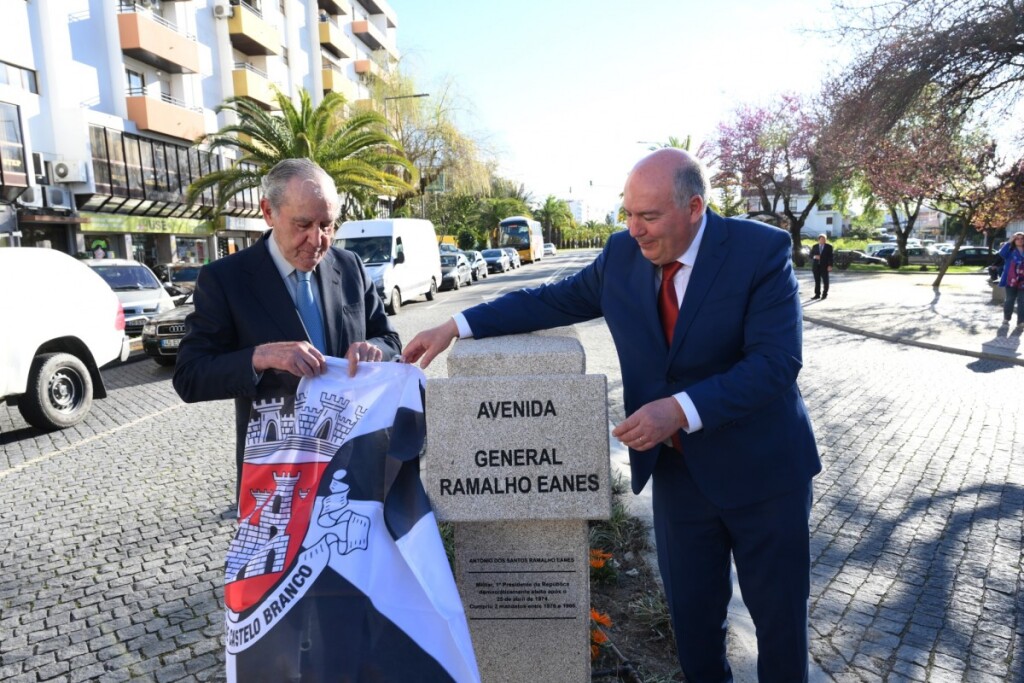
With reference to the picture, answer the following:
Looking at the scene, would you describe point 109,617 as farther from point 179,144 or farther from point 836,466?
point 179,144

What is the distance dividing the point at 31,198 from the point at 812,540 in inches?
958

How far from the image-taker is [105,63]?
2638 cm

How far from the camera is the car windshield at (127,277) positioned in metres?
14.2

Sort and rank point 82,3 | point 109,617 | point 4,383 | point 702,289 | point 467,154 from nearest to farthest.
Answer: point 702,289, point 109,617, point 4,383, point 82,3, point 467,154

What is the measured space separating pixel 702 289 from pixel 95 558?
411cm

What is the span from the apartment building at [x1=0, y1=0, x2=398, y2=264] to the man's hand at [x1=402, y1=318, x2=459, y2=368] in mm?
18335

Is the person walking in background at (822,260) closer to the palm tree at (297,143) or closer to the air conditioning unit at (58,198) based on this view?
the palm tree at (297,143)

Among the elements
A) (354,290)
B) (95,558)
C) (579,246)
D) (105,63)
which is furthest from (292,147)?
(579,246)

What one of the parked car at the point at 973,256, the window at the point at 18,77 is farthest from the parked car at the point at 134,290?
the parked car at the point at 973,256

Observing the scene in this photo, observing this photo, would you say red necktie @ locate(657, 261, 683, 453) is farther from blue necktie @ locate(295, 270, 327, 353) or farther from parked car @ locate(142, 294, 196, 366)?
parked car @ locate(142, 294, 196, 366)

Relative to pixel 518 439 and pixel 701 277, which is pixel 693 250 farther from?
pixel 518 439

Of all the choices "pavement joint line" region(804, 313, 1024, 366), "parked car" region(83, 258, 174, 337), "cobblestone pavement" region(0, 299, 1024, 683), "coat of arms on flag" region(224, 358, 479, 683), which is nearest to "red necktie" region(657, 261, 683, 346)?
"coat of arms on flag" region(224, 358, 479, 683)

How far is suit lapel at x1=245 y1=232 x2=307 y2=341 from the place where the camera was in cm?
245

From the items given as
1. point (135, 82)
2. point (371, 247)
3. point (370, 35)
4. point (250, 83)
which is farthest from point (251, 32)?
point (370, 35)
